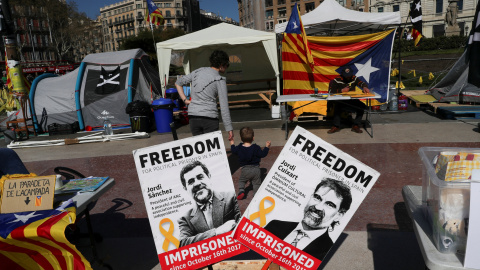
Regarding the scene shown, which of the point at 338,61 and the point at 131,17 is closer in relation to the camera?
the point at 338,61

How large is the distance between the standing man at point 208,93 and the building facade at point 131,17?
11380cm

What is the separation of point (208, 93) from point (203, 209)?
8.47ft

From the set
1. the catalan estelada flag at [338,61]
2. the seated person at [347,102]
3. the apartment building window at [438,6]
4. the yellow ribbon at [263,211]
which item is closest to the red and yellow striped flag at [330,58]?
the catalan estelada flag at [338,61]

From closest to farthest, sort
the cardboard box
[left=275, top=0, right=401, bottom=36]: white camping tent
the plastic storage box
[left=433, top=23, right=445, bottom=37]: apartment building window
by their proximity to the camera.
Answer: the plastic storage box → the cardboard box → [left=275, top=0, right=401, bottom=36]: white camping tent → [left=433, top=23, right=445, bottom=37]: apartment building window

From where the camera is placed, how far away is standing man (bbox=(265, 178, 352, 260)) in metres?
2.36

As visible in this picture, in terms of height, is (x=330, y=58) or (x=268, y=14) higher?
(x=268, y=14)

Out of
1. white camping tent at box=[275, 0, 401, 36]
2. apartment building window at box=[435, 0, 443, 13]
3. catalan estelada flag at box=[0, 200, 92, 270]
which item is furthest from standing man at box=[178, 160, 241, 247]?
apartment building window at box=[435, 0, 443, 13]

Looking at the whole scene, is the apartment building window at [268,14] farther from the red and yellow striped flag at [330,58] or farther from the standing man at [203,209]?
the standing man at [203,209]

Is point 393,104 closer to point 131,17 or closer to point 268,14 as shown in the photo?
point 268,14

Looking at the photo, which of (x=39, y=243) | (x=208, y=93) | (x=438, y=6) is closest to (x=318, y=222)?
(x=39, y=243)

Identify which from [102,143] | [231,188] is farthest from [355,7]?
[231,188]

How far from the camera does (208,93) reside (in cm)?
491

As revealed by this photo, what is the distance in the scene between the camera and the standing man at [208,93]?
15.7 ft

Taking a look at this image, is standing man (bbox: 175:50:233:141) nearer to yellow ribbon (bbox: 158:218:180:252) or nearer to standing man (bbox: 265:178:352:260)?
yellow ribbon (bbox: 158:218:180:252)
